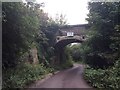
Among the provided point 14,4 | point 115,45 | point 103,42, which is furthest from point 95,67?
point 14,4

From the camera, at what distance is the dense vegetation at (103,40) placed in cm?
1213

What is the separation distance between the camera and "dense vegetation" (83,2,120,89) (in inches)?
478

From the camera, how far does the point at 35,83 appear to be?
11.9 metres

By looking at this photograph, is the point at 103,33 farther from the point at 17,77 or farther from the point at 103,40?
the point at 17,77

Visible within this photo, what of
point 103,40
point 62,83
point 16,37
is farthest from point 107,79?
point 16,37

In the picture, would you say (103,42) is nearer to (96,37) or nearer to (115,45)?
(96,37)

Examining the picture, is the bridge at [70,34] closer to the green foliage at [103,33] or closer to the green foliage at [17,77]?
the green foliage at [103,33]

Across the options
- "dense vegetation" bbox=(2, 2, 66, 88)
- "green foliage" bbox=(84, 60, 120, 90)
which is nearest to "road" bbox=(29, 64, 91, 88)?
"green foliage" bbox=(84, 60, 120, 90)

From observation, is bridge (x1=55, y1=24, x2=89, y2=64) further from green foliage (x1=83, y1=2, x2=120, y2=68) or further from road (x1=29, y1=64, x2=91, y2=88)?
road (x1=29, y1=64, x2=91, y2=88)

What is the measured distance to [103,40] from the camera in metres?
14.2

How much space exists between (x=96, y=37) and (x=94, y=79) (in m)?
3.66

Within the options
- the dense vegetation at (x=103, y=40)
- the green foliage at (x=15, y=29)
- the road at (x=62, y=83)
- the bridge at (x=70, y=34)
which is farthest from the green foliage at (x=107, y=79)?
the bridge at (x=70, y=34)

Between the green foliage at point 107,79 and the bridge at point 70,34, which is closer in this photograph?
the green foliage at point 107,79

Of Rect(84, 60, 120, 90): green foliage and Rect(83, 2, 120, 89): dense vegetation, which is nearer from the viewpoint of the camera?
Rect(84, 60, 120, 90): green foliage
